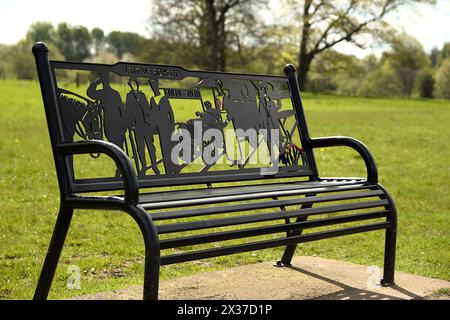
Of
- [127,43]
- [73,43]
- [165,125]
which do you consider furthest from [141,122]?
[73,43]

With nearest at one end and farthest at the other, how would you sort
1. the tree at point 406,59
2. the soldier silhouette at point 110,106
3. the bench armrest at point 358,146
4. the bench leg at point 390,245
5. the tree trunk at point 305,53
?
1. the soldier silhouette at point 110,106
2. the bench leg at point 390,245
3. the bench armrest at point 358,146
4. the tree trunk at point 305,53
5. the tree at point 406,59

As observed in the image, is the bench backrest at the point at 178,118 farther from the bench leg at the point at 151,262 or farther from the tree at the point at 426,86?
the tree at the point at 426,86

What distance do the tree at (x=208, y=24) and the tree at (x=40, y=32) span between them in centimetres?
956

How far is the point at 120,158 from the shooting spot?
9.88ft

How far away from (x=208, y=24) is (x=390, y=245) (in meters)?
32.6

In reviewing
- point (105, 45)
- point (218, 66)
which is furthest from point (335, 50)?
point (105, 45)

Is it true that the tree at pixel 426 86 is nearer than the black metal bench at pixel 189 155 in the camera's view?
No

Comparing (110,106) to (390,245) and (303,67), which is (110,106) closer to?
(390,245)

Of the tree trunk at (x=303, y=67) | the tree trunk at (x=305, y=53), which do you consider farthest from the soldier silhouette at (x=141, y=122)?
the tree trunk at (x=303, y=67)

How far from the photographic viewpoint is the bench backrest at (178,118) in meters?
3.60

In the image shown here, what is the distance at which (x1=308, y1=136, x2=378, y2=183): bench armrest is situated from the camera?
168 inches

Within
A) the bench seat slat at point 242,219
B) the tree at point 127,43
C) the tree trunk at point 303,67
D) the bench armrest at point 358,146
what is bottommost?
the bench seat slat at point 242,219

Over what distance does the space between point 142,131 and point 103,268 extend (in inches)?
55.7

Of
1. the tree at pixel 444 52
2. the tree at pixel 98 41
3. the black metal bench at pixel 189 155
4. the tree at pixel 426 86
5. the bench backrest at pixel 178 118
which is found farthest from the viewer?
the tree at pixel 444 52
